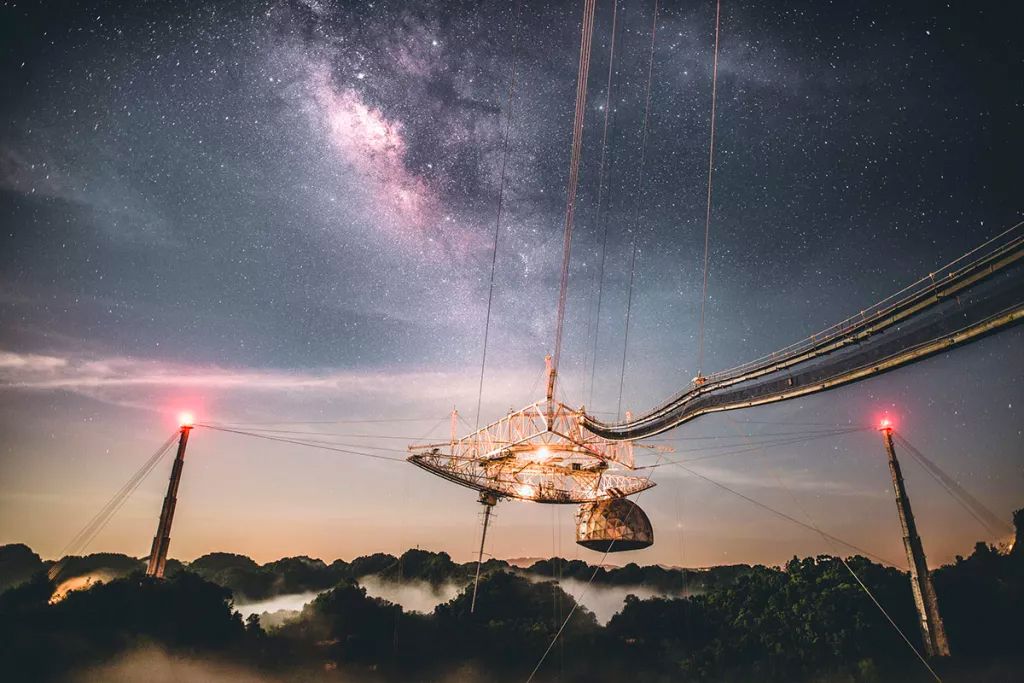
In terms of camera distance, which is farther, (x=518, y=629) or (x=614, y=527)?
(x=518, y=629)

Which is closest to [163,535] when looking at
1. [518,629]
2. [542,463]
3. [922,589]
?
[542,463]

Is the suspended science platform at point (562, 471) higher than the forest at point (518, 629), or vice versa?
the suspended science platform at point (562, 471)

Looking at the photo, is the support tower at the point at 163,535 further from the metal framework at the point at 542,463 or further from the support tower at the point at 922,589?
the support tower at the point at 922,589

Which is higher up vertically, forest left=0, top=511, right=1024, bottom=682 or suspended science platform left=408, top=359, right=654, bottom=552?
suspended science platform left=408, top=359, right=654, bottom=552

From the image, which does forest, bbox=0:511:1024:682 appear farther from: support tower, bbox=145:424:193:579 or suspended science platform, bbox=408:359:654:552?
suspended science platform, bbox=408:359:654:552

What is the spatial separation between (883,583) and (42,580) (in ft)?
198

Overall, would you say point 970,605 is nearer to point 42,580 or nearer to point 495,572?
point 495,572

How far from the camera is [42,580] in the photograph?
34.8 metres

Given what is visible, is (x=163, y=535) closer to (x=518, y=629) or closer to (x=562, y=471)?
(x=562, y=471)

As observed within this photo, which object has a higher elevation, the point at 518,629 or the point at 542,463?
the point at 542,463

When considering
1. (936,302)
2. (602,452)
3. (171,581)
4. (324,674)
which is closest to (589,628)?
(324,674)

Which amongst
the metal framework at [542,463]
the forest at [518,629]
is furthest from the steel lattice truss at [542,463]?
the forest at [518,629]

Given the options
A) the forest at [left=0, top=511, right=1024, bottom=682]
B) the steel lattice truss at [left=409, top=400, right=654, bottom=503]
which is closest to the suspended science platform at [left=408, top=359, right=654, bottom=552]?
the steel lattice truss at [left=409, top=400, right=654, bottom=503]

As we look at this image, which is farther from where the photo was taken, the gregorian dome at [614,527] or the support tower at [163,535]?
the gregorian dome at [614,527]
